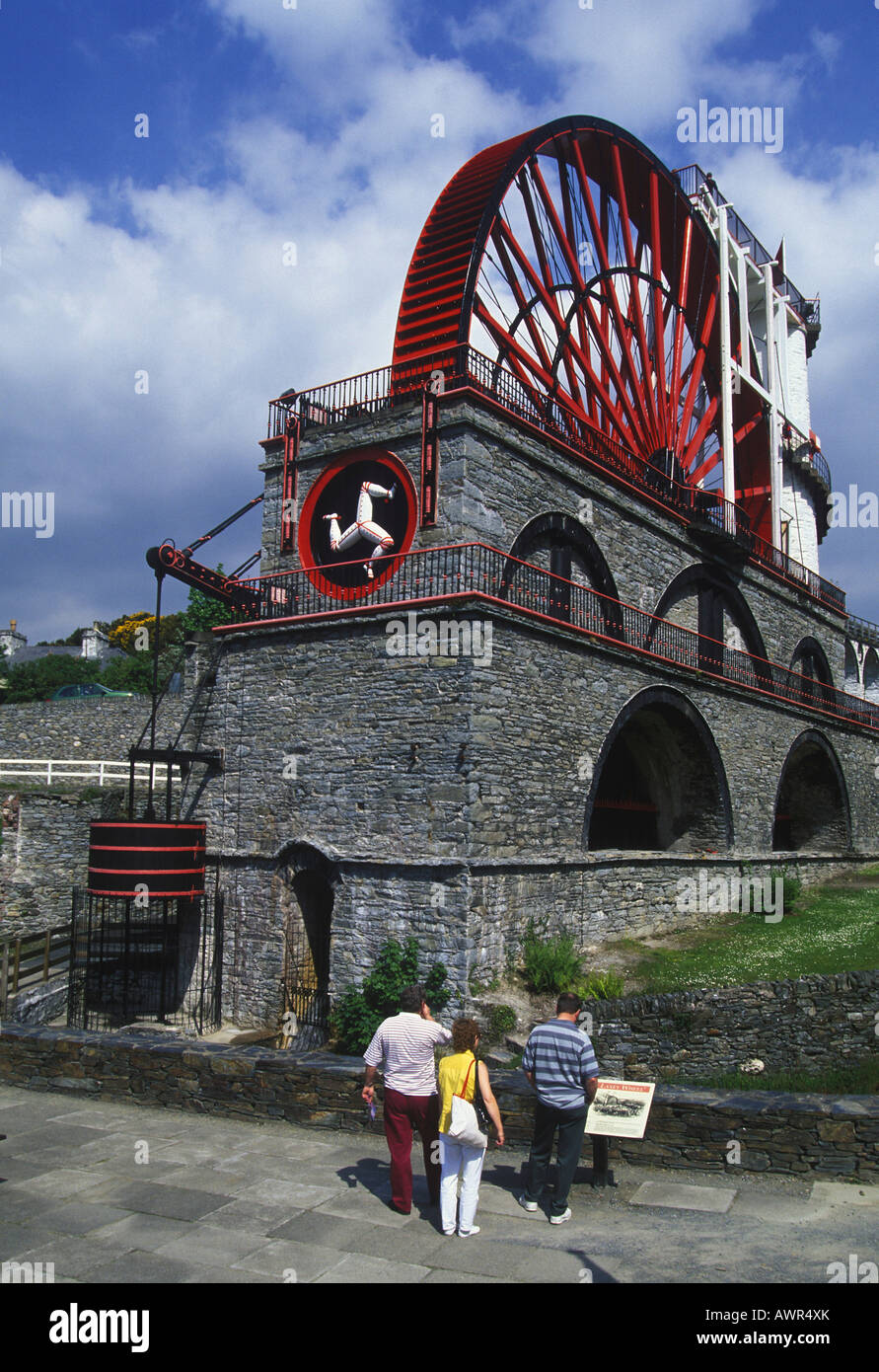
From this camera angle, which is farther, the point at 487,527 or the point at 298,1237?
the point at 487,527

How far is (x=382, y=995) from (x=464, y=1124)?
23.2 ft

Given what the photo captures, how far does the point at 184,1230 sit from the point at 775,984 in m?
8.24

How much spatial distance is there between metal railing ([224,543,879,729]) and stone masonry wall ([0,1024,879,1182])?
6.42 metres

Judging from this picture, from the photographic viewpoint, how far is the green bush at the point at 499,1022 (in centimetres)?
1168

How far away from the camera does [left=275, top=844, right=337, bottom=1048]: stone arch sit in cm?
1414

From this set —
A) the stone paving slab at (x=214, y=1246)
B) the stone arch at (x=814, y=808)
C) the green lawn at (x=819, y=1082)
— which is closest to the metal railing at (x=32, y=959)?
the stone paving slab at (x=214, y=1246)

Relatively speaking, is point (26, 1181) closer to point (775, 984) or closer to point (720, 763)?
point (775, 984)

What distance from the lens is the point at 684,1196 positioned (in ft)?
20.8

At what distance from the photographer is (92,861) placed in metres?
14.3

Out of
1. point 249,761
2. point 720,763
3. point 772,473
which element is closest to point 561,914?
point 249,761

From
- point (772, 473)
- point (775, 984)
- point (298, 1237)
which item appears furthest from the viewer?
point (772, 473)

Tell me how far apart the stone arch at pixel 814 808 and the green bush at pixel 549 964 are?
1472 cm

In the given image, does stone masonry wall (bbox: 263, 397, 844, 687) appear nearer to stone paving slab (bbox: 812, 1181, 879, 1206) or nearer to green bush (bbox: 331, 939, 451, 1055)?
green bush (bbox: 331, 939, 451, 1055)
